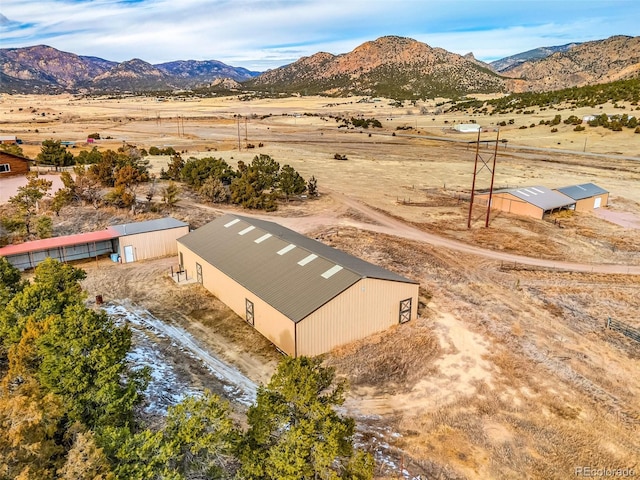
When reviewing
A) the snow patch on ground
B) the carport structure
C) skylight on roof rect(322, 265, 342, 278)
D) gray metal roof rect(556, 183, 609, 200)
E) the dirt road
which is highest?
skylight on roof rect(322, 265, 342, 278)

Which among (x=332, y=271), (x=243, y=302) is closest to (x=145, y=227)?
(x=243, y=302)

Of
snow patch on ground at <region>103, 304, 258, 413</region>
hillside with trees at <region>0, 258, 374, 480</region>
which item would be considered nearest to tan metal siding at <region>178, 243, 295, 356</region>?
snow patch on ground at <region>103, 304, 258, 413</region>

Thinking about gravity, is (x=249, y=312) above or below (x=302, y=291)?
below

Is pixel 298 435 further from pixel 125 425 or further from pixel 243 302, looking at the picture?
pixel 243 302

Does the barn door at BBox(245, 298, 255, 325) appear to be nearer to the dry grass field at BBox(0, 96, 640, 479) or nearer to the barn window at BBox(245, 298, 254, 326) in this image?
the barn window at BBox(245, 298, 254, 326)

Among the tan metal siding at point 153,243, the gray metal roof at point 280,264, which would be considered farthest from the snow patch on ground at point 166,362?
the tan metal siding at point 153,243

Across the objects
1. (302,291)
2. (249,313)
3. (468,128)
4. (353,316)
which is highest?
(468,128)

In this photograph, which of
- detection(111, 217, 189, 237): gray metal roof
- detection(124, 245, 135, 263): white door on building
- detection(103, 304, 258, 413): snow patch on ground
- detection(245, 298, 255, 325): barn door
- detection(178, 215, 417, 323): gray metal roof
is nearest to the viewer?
detection(103, 304, 258, 413): snow patch on ground
